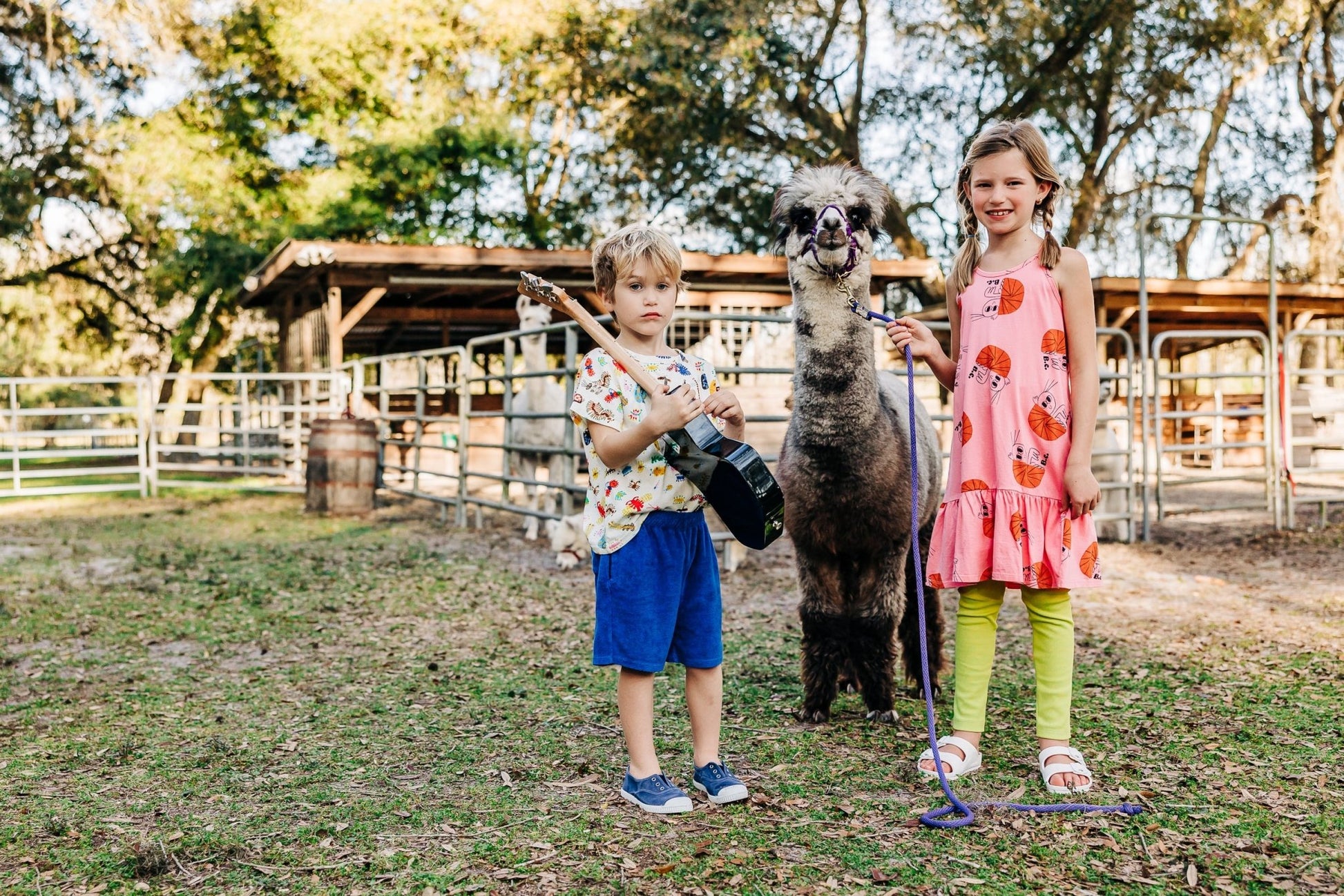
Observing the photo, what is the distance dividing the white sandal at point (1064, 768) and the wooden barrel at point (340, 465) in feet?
26.5

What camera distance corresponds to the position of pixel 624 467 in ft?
8.77

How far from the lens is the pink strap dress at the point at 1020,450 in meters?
2.82

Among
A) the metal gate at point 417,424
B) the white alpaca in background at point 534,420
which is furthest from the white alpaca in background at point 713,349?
the metal gate at point 417,424

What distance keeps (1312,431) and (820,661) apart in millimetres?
12416

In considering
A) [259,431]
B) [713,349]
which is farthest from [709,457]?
[259,431]

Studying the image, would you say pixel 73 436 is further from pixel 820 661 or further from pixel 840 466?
pixel 840 466

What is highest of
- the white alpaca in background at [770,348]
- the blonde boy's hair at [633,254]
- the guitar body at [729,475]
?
the white alpaca in background at [770,348]

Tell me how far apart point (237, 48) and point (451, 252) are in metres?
9.66

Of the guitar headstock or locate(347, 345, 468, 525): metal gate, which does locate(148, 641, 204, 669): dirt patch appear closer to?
the guitar headstock

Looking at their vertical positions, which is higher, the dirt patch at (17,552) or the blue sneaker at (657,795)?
the dirt patch at (17,552)

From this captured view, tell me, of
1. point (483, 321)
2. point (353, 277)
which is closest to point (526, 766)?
point (353, 277)

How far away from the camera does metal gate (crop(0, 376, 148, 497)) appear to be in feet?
37.2

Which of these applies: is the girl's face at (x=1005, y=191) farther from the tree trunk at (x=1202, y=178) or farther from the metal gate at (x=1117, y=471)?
the tree trunk at (x=1202, y=178)

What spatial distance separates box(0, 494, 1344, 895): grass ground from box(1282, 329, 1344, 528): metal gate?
3.90m
